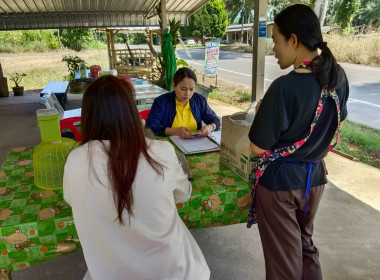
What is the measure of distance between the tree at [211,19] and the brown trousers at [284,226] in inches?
986

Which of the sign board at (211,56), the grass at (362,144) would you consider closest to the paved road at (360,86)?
the grass at (362,144)

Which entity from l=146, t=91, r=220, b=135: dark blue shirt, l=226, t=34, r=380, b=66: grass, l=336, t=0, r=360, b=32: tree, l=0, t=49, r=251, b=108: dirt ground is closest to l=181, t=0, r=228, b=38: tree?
l=0, t=49, r=251, b=108: dirt ground

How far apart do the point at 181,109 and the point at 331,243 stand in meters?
1.58

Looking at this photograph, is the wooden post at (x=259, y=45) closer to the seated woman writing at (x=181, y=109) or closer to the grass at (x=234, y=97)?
the seated woman writing at (x=181, y=109)

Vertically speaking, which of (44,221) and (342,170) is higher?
(44,221)

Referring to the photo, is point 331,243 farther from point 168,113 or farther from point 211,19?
point 211,19

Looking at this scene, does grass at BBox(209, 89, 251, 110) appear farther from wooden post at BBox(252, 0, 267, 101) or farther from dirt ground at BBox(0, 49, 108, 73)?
dirt ground at BBox(0, 49, 108, 73)

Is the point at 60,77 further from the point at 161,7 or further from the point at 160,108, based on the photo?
the point at 160,108

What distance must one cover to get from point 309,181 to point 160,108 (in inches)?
53.1

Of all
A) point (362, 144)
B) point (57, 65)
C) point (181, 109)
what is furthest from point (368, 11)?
point (181, 109)

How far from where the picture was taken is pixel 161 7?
530 cm

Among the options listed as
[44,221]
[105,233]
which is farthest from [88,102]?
[44,221]

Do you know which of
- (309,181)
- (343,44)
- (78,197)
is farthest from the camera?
(343,44)

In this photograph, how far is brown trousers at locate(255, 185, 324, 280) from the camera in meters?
1.25
